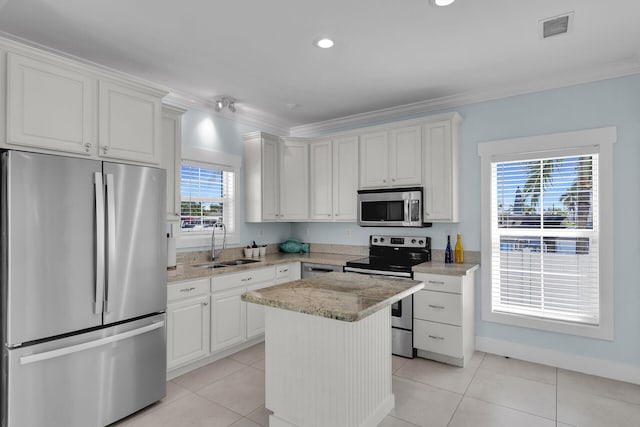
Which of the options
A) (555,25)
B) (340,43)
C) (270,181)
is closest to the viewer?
(555,25)

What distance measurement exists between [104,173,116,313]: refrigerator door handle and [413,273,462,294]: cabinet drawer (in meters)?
2.59

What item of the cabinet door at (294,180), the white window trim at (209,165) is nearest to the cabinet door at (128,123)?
the white window trim at (209,165)

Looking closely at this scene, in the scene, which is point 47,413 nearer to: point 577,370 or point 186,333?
point 186,333

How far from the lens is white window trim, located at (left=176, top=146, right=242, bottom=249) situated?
3.78 m

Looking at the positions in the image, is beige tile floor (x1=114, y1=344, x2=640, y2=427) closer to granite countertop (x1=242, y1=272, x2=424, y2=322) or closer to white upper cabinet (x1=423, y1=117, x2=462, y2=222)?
granite countertop (x1=242, y1=272, x2=424, y2=322)

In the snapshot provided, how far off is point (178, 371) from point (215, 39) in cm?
274

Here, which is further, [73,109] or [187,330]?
[187,330]

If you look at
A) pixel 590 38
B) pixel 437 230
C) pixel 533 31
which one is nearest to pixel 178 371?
pixel 437 230

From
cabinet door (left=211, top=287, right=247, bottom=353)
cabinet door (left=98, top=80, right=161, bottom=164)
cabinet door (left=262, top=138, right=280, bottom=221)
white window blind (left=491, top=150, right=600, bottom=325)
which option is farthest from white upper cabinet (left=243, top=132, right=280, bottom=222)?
white window blind (left=491, top=150, right=600, bottom=325)

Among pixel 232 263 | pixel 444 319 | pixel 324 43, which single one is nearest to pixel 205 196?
pixel 232 263

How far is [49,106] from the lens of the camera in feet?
7.06

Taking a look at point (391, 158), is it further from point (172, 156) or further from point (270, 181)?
point (172, 156)

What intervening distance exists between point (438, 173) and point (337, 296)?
86.4 inches

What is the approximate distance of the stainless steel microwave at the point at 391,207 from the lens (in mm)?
3770
